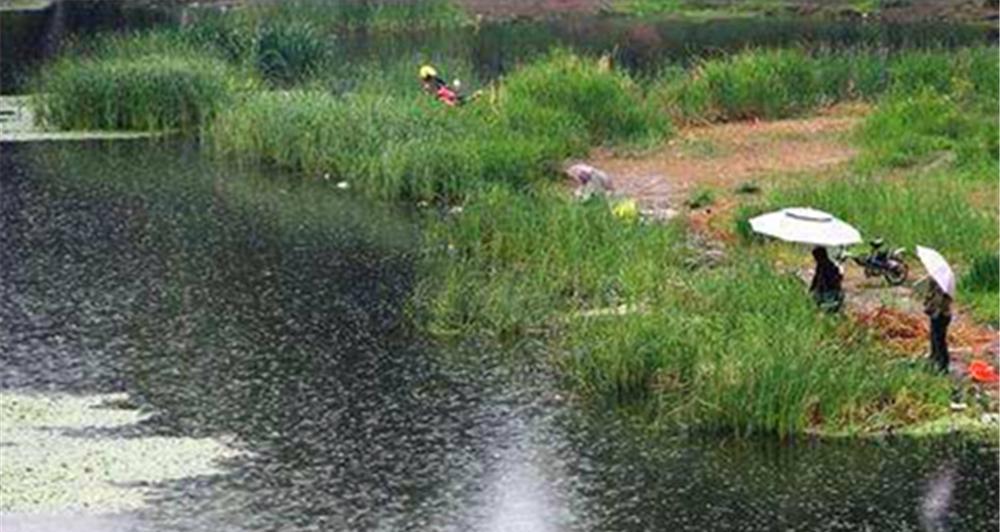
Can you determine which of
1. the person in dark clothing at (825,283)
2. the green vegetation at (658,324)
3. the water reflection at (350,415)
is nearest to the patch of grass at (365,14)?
the water reflection at (350,415)

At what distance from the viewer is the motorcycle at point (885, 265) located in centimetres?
2447

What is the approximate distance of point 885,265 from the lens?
966 inches

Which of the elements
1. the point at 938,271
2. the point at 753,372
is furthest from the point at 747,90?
the point at 753,372

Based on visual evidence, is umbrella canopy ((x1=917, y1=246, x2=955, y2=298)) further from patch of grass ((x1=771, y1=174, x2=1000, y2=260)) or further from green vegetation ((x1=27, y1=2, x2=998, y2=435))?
patch of grass ((x1=771, y1=174, x2=1000, y2=260))

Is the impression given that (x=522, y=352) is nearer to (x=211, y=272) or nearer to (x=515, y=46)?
(x=211, y=272)

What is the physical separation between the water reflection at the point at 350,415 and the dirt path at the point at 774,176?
3.08 meters

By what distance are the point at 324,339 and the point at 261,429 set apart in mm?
3455

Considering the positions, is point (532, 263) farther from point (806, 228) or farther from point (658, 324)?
point (658, 324)

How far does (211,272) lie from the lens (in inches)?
1032

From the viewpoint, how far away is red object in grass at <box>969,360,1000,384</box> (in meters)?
20.6

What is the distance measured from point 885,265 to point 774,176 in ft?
27.9

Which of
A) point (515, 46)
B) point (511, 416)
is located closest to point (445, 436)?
point (511, 416)

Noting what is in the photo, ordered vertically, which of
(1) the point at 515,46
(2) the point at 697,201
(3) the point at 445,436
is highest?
(3) the point at 445,436

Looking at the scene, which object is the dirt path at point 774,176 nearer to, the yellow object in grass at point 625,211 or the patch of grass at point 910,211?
the patch of grass at point 910,211
